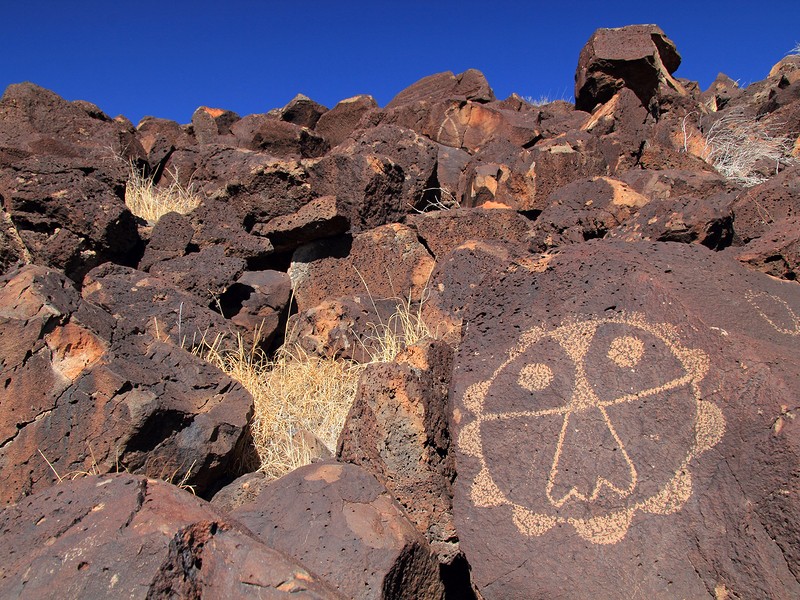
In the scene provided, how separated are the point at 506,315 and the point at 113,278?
8.95 ft

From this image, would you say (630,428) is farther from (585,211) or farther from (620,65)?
(620,65)

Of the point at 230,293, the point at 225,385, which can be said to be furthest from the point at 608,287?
the point at 230,293

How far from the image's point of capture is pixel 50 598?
1500 millimetres

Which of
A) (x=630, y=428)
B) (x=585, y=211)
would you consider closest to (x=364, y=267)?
(x=585, y=211)

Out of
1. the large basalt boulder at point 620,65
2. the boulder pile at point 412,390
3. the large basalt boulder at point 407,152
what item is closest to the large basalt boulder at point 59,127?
the boulder pile at point 412,390

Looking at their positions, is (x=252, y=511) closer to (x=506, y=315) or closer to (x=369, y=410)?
(x=369, y=410)

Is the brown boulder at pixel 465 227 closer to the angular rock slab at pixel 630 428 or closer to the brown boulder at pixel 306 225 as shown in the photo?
the brown boulder at pixel 306 225

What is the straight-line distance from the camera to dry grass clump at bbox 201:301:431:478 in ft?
11.5

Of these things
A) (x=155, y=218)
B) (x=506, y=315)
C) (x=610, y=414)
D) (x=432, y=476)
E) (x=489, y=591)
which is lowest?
(x=489, y=591)

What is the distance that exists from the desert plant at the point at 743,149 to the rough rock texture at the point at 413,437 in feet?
14.7

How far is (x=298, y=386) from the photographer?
396cm

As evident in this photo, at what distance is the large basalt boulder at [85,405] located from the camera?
2684mm

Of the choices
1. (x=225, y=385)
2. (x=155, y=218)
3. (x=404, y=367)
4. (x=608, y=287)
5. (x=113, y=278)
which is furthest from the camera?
(x=155, y=218)

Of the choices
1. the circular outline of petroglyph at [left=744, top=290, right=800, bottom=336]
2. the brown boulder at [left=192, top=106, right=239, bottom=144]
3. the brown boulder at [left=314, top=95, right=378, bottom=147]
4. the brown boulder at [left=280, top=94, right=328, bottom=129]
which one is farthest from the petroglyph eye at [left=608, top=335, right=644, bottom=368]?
the brown boulder at [left=192, top=106, right=239, bottom=144]
